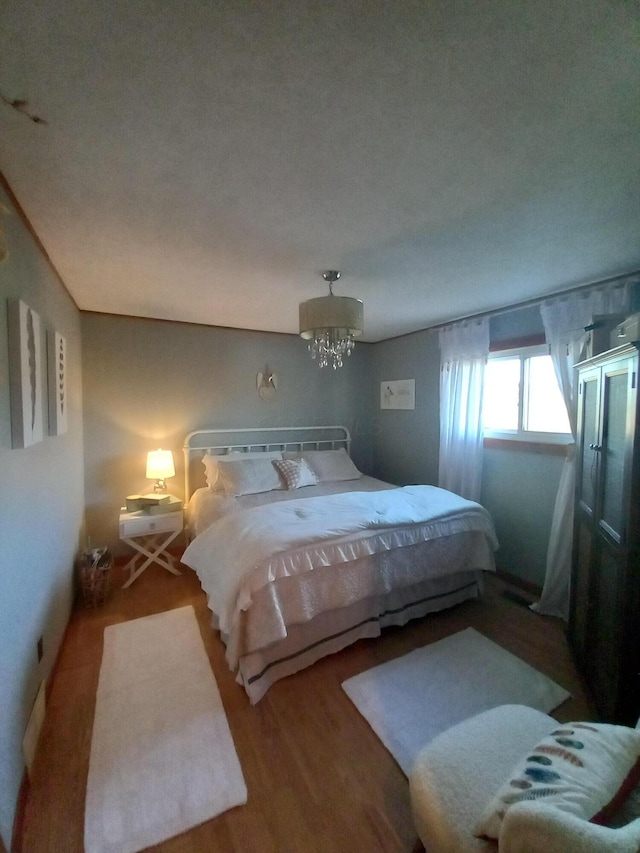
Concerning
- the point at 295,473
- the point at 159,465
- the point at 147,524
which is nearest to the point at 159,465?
the point at 159,465

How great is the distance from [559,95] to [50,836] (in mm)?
2760

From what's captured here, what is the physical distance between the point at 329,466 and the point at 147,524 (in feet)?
5.84

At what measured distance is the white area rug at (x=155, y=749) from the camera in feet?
3.90

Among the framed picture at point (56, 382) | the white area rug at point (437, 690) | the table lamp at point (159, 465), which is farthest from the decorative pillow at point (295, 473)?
the framed picture at point (56, 382)

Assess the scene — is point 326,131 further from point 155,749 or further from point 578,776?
point 155,749

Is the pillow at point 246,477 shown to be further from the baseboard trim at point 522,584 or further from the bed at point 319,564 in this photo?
the baseboard trim at point 522,584

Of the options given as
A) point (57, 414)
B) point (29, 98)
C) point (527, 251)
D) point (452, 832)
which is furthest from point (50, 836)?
point (527, 251)

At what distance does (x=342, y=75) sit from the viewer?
0.84m

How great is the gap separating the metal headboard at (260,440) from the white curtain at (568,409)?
89.7 inches

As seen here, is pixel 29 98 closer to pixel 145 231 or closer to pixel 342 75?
pixel 145 231

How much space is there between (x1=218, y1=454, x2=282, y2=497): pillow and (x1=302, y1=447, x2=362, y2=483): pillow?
472mm

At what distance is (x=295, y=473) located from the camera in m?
3.29

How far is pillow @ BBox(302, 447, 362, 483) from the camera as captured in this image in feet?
11.6

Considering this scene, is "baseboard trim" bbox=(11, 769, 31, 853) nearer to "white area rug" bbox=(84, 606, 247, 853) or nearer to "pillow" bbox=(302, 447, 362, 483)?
"white area rug" bbox=(84, 606, 247, 853)
